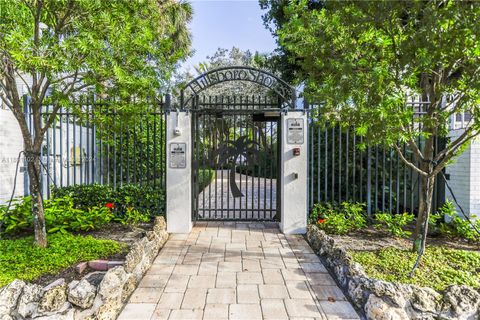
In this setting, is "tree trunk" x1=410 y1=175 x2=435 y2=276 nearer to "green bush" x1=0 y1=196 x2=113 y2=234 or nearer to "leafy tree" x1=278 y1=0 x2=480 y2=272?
"leafy tree" x1=278 y1=0 x2=480 y2=272

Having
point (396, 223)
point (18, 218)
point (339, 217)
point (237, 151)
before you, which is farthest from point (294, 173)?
point (18, 218)

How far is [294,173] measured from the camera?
5977 mm

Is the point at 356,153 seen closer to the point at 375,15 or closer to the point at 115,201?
the point at 375,15

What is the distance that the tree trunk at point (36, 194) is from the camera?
4.32m

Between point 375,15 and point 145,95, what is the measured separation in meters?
3.12

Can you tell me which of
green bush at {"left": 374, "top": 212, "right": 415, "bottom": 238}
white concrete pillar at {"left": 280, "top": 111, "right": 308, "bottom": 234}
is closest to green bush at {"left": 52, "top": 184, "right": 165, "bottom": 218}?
white concrete pillar at {"left": 280, "top": 111, "right": 308, "bottom": 234}

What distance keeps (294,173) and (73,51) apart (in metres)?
3.97

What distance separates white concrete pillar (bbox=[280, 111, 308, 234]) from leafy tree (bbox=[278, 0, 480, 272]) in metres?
1.26

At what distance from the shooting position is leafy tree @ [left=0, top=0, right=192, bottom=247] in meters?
3.67

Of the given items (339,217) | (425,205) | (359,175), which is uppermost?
(359,175)

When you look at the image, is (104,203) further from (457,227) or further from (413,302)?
(457,227)

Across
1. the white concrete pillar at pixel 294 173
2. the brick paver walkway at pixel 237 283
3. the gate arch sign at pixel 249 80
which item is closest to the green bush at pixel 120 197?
the brick paver walkway at pixel 237 283

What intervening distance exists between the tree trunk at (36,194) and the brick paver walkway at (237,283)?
1.61m

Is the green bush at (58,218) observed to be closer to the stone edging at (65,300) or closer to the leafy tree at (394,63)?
the stone edging at (65,300)
